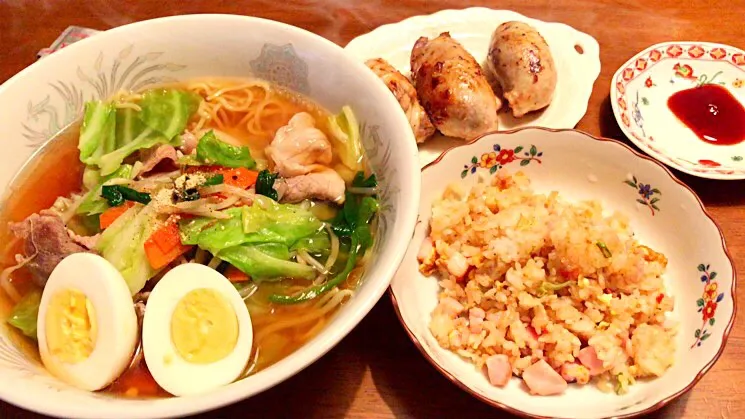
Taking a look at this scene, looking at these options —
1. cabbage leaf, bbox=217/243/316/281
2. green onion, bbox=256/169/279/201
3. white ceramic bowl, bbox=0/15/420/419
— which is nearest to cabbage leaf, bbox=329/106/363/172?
white ceramic bowl, bbox=0/15/420/419

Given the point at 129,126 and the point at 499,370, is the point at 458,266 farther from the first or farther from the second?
the point at 129,126

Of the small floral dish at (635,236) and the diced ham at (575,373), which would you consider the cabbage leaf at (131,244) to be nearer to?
the small floral dish at (635,236)

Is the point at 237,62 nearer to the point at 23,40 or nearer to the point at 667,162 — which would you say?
the point at 23,40

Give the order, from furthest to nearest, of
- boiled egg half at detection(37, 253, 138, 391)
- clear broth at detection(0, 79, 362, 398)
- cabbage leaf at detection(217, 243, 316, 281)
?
1. cabbage leaf at detection(217, 243, 316, 281)
2. clear broth at detection(0, 79, 362, 398)
3. boiled egg half at detection(37, 253, 138, 391)

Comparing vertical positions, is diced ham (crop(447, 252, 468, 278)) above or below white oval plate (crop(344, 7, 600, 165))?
below

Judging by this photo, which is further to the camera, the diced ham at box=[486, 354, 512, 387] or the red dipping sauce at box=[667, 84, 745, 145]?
the red dipping sauce at box=[667, 84, 745, 145]

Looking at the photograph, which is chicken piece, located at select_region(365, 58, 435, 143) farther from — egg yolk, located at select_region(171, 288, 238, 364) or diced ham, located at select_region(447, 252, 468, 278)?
egg yolk, located at select_region(171, 288, 238, 364)
